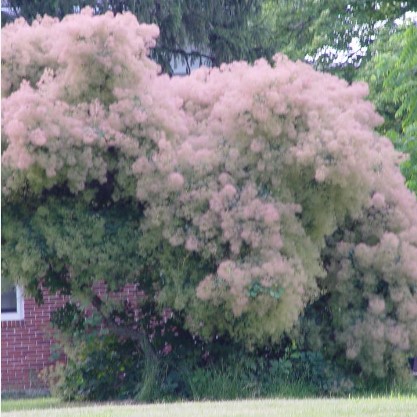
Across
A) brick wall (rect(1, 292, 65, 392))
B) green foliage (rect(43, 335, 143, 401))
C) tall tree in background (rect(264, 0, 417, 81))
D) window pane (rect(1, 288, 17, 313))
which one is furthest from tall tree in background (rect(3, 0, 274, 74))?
green foliage (rect(43, 335, 143, 401))

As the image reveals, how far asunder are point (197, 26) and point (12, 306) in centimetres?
703

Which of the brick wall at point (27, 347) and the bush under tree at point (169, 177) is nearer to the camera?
the bush under tree at point (169, 177)

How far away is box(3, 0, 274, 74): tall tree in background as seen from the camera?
21.3m

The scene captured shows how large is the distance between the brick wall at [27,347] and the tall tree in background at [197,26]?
19.0 feet

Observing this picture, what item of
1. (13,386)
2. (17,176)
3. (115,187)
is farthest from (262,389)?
(13,386)

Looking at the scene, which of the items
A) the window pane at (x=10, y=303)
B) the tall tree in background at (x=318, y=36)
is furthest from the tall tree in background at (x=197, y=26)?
the window pane at (x=10, y=303)

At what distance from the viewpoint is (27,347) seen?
61.5ft

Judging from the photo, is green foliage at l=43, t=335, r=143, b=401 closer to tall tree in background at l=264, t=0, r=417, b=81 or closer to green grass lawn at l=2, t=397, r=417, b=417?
green grass lawn at l=2, t=397, r=417, b=417

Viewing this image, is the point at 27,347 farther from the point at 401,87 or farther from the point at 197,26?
the point at 401,87

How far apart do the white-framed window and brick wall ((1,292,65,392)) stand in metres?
0.07

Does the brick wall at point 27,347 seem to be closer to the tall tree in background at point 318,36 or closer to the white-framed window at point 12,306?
the white-framed window at point 12,306

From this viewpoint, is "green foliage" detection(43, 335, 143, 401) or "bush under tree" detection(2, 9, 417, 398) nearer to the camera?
Result: "bush under tree" detection(2, 9, 417, 398)

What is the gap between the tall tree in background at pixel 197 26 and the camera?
2128 centimetres

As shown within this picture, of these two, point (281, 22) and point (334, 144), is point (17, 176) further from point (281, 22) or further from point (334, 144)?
point (281, 22)
